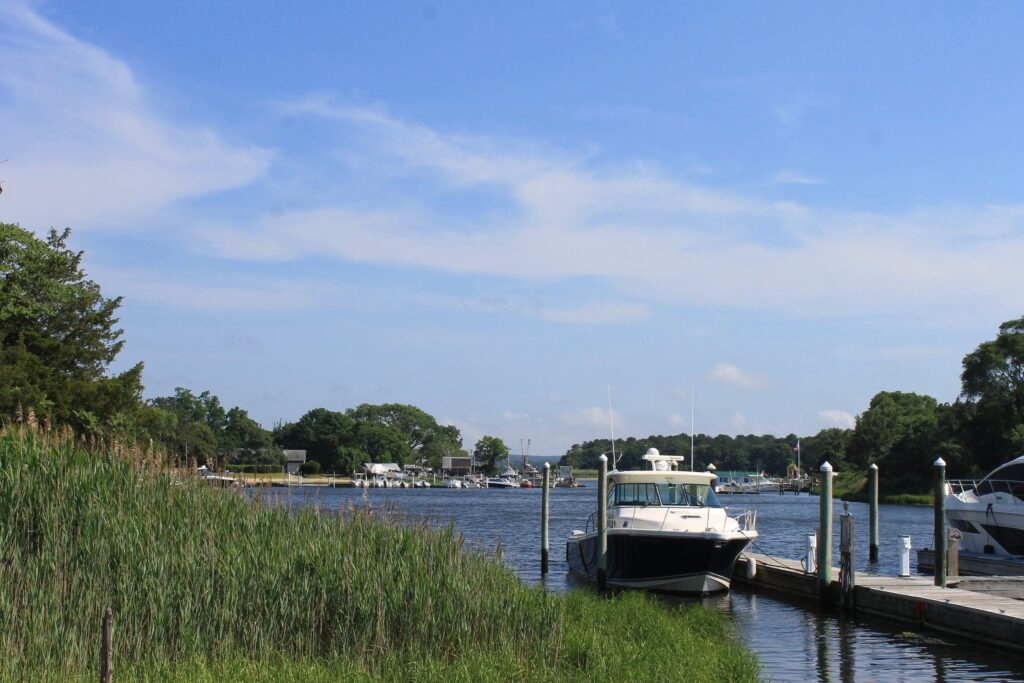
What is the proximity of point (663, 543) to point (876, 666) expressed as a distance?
856 cm

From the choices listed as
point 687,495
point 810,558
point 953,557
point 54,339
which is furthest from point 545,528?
point 54,339

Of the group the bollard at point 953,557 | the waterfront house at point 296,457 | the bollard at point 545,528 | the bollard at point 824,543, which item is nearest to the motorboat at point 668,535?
the bollard at point 545,528

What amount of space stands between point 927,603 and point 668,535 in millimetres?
6883

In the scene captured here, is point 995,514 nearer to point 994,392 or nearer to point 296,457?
point 994,392

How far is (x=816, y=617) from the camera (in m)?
24.5

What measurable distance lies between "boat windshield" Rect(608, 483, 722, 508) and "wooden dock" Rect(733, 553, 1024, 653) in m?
1.85

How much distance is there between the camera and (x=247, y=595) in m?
14.4

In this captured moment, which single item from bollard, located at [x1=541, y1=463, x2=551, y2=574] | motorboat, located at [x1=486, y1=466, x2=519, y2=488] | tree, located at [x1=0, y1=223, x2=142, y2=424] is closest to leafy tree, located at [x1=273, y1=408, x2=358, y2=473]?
motorboat, located at [x1=486, y1=466, x2=519, y2=488]

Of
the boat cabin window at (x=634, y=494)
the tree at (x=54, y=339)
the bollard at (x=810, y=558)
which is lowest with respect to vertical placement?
the bollard at (x=810, y=558)

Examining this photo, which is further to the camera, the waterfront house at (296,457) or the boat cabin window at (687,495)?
the waterfront house at (296,457)

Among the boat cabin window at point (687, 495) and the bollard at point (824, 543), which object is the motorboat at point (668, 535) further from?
the bollard at point (824, 543)

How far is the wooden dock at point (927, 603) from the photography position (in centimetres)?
1978

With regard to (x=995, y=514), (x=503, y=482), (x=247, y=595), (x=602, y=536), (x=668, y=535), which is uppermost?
(x=995, y=514)

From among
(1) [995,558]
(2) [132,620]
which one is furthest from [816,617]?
(2) [132,620]
